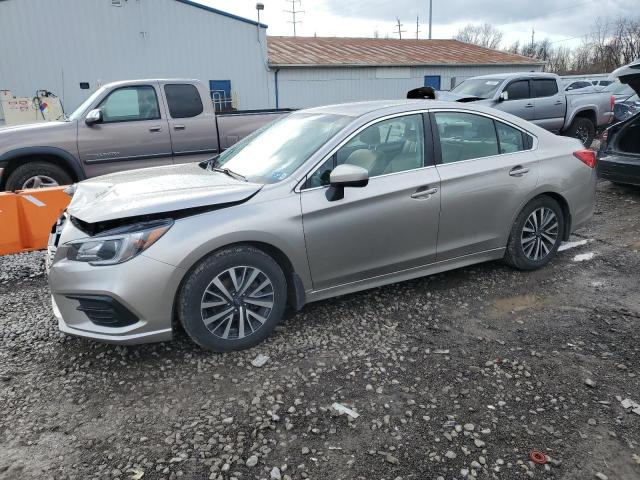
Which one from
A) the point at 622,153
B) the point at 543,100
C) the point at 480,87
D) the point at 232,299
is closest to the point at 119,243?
the point at 232,299

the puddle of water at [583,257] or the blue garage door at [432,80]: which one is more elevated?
the blue garage door at [432,80]

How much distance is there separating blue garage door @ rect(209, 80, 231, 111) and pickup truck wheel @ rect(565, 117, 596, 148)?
11643 millimetres

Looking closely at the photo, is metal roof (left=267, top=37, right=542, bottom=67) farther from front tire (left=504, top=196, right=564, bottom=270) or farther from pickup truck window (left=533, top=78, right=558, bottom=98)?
front tire (left=504, top=196, right=564, bottom=270)

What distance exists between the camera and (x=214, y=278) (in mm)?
3170

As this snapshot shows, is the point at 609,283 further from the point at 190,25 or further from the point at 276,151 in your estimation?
the point at 190,25

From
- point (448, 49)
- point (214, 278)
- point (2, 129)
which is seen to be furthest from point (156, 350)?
point (448, 49)

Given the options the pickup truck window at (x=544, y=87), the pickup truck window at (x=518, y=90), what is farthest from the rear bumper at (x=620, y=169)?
the pickup truck window at (x=544, y=87)

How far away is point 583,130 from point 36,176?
12506mm

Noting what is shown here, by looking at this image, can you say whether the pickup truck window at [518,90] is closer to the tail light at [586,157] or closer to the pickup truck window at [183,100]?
the tail light at [586,157]

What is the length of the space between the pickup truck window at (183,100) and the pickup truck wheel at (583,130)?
378 inches

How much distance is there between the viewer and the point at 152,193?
10.9 ft

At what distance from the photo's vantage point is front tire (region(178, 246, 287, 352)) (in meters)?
3.14

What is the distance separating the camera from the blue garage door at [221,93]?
716 inches

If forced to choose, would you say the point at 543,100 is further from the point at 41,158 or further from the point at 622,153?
the point at 41,158
